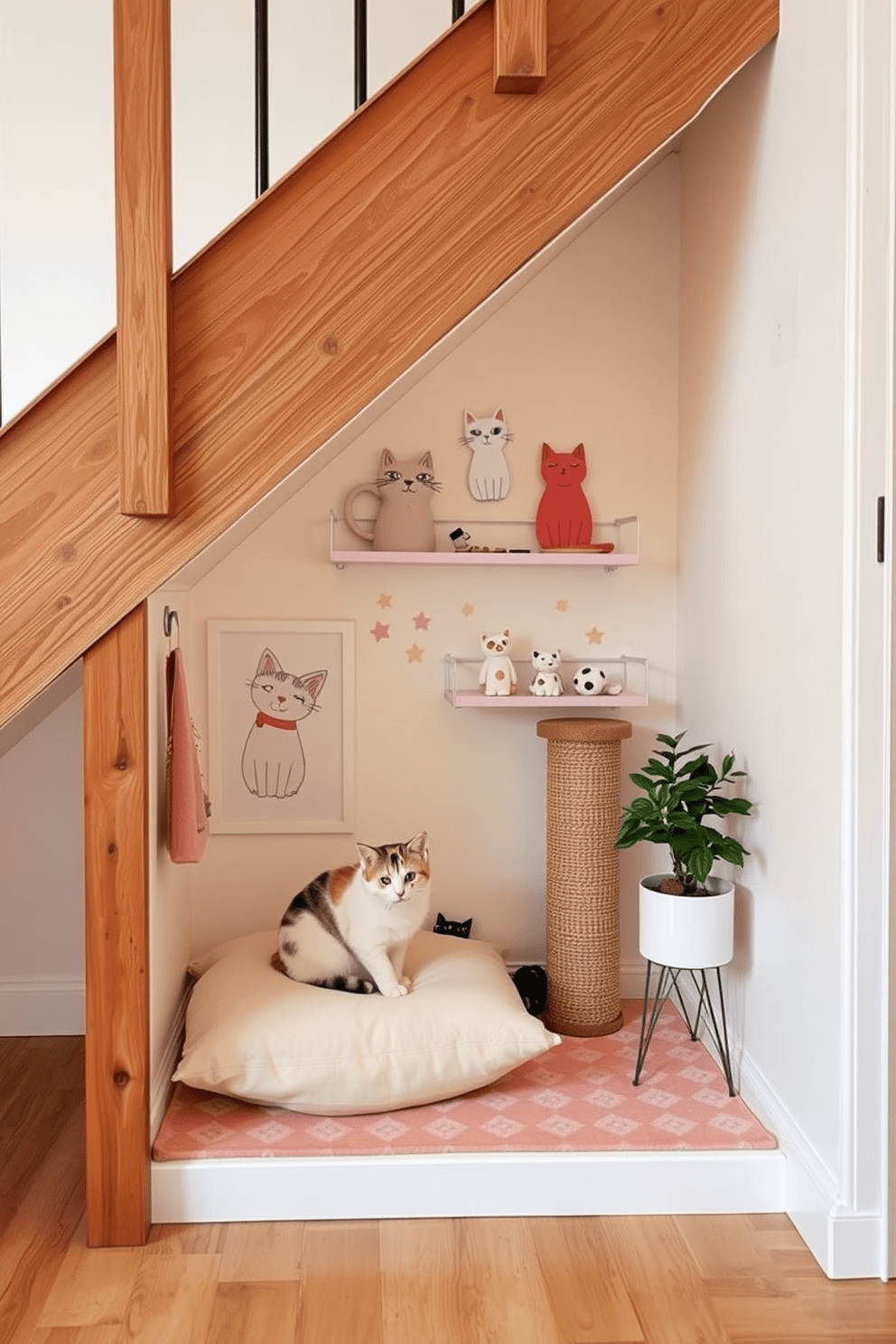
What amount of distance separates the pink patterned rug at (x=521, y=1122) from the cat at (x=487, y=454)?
1469mm

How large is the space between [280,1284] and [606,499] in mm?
2045

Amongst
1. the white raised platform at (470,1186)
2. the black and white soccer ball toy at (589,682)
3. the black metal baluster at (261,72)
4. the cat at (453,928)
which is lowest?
the white raised platform at (470,1186)

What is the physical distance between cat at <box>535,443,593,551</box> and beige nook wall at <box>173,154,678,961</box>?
0.19ft

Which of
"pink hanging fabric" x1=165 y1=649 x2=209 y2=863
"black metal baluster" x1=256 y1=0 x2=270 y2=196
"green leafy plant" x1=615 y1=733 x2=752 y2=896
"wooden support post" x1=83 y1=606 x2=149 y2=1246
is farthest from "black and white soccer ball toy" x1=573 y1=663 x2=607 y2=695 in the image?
"black metal baluster" x1=256 y1=0 x2=270 y2=196

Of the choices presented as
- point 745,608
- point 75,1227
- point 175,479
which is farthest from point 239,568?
point 75,1227

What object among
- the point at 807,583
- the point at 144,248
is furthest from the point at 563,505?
the point at 144,248

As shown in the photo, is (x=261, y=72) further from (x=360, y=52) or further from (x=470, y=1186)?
(x=470, y=1186)

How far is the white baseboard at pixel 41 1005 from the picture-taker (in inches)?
121

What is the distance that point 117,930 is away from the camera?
6.73 feet

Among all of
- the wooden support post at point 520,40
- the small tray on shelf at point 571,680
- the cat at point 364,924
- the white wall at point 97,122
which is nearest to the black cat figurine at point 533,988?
the cat at point 364,924

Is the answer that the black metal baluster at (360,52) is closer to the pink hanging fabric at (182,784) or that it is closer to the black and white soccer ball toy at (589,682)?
the pink hanging fabric at (182,784)

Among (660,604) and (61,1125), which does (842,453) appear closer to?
(660,604)

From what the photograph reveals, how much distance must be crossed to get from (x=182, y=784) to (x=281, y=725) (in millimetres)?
803

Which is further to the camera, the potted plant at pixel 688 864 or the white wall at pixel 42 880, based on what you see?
the white wall at pixel 42 880
